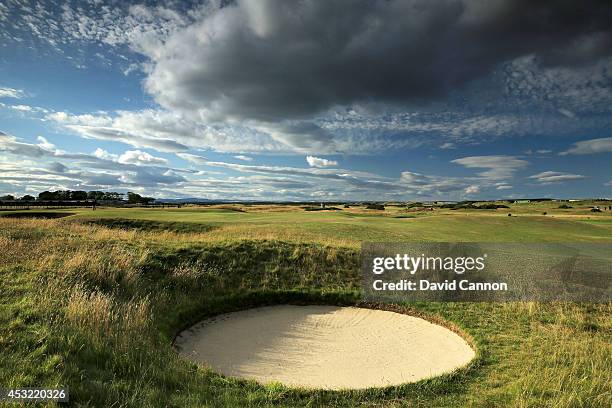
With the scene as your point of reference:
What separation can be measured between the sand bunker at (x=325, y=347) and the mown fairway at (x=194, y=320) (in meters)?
0.82

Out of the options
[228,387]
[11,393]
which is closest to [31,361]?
[11,393]

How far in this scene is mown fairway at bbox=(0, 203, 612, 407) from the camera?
7160mm

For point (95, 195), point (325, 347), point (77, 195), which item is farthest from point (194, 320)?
point (95, 195)

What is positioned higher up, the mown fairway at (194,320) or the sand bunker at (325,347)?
the mown fairway at (194,320)

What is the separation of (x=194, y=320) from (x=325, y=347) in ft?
16.1

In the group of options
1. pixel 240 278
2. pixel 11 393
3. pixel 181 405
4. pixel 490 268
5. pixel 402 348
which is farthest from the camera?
pixel 490 268

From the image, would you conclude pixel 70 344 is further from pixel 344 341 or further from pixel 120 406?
pixel 344 341

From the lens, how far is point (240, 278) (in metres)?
16.9

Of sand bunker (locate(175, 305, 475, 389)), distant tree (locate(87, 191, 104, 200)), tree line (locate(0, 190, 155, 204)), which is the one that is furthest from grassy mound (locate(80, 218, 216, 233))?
distant tree (locate(87, 191, 104, 200))

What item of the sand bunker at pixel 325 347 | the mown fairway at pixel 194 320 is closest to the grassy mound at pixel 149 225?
the mown fairway at pixel 194 320

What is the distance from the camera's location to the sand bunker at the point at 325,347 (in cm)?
959

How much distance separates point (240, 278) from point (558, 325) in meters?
12.4

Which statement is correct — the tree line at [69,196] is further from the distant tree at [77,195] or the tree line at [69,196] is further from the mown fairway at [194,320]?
the mown fairway at [194,320]

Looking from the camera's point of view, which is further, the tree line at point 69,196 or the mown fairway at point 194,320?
the tree line at point 69,196
